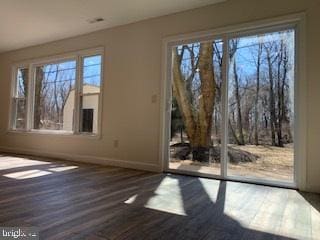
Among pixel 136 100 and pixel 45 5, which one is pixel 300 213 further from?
pixel 45 5

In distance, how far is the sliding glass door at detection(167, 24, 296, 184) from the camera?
11.9 feet

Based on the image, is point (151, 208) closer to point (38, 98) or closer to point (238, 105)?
point (238, 105)

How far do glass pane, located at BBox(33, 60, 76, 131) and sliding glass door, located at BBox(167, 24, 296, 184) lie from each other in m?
2.50

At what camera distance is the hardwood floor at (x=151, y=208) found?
6.46 feet

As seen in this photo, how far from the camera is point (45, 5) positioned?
426cm

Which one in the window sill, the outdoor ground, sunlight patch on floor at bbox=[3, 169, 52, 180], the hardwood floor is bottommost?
the hardwood floor

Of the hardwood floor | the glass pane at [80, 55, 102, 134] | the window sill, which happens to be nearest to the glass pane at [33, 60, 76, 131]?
the window sill

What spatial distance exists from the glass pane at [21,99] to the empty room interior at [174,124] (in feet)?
3.52

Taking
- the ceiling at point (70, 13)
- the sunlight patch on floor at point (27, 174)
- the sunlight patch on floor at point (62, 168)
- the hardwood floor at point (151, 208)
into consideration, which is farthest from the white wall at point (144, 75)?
the sunlight patch on floor at point (27, 174)

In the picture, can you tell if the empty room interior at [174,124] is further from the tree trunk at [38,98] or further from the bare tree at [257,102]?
the tree trunk at [38,98]

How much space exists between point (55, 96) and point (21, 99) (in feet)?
4.21

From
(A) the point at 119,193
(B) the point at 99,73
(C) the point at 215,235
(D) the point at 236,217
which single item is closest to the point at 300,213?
(D) the point at 236,217

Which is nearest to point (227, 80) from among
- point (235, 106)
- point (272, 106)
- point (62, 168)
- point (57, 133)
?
point (235, 106)

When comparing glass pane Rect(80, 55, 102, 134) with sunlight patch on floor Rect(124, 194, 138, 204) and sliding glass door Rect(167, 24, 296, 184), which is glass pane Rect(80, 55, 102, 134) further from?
sunlight patch on floor Rect(124, 194, 138, 204)
